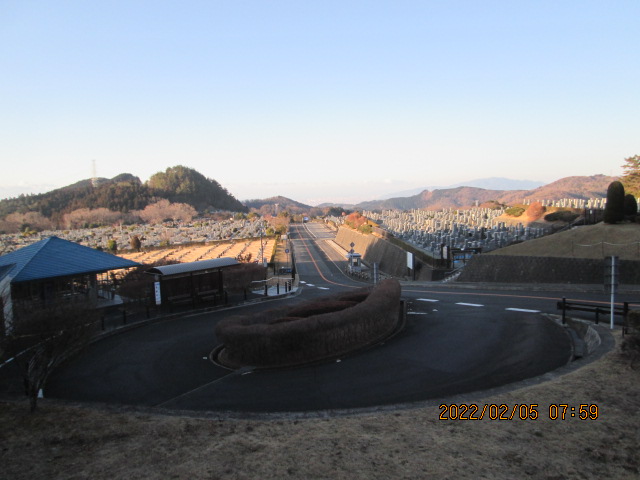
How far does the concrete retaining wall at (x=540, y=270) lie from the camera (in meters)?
18.3

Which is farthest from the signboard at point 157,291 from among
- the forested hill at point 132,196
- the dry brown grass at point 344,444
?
the forested hill at point 132,196

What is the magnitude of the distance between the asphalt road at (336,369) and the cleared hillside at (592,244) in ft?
32.0

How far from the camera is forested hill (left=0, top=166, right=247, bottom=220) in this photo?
409 feet

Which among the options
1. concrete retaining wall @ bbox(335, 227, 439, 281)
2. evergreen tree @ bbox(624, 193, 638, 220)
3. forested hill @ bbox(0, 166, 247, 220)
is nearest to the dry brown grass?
evergreen tree @ bbox(624, 193, 638, 220)

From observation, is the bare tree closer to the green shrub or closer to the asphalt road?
the asphalt road

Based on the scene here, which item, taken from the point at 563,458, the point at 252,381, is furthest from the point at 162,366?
the point at 563,458

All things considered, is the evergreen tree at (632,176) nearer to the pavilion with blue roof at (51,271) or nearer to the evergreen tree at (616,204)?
the evergreen tree at (616,204)

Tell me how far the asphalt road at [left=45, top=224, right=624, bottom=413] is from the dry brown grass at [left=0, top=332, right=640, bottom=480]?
1328mm

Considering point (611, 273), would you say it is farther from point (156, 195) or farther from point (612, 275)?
point (156, 195)

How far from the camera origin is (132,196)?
139625 mm

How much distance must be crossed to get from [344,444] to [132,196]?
151 meters

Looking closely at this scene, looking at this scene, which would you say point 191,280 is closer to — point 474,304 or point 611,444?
point 474,304

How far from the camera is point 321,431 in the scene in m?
5.48

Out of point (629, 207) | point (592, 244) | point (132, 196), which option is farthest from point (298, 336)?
point (132, 196)
